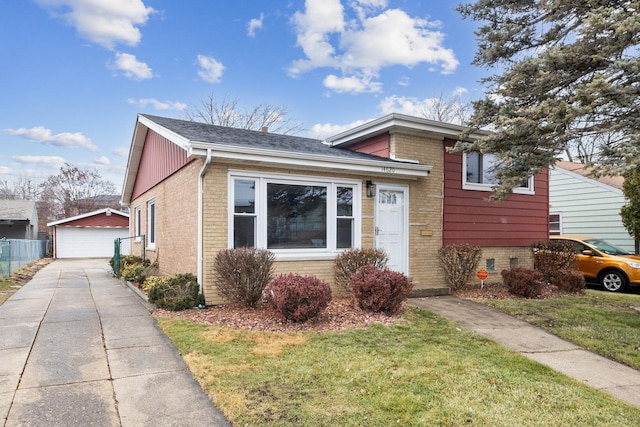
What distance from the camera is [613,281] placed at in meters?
11.9

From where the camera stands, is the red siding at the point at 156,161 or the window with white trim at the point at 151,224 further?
the window with white trim at the point at 151,224

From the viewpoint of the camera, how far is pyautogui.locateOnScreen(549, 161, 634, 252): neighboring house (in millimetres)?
15758

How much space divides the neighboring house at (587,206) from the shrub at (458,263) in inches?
351

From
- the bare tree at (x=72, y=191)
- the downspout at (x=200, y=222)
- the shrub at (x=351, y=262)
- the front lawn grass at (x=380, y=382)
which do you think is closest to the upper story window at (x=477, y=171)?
the shrub at (x=351, y=262)

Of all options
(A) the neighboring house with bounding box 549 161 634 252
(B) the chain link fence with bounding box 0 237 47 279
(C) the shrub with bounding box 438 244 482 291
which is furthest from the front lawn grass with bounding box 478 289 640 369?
(B) the chain link fence with bounding box 0 237 47 279

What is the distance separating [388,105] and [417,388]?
23.4 meters

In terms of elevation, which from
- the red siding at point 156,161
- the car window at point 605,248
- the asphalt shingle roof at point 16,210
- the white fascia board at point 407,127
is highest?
the white fascia board at point 407,127

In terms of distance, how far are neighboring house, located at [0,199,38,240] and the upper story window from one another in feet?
87.4

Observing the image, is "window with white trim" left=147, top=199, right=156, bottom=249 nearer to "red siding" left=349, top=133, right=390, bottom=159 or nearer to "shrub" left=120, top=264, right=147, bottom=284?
"shrub" left=120, top=264, right=147, bottom=284

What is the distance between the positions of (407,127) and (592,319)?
204 inches

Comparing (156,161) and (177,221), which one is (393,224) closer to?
(177,221)

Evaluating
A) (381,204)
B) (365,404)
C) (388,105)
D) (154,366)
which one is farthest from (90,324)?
(388,105)

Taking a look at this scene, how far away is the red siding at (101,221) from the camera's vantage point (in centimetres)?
2647

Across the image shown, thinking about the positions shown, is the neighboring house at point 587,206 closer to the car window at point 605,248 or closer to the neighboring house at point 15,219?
the car window at point 605,248
